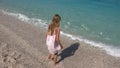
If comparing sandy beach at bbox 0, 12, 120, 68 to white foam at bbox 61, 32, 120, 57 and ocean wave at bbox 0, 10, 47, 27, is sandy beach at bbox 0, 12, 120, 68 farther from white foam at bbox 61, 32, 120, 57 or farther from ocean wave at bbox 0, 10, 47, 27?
ocean wave at bbox 0, 10, 47, 27

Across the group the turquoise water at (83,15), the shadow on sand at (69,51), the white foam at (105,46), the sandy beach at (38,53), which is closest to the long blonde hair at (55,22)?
the sandy beach at (38,53)

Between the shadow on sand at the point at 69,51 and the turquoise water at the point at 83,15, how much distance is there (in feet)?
4.95

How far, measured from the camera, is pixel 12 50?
35.2ft

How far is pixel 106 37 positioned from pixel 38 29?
3.42 metres

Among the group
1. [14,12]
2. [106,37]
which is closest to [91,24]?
[106,37]

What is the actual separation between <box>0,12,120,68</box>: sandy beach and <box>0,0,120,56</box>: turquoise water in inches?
53.8

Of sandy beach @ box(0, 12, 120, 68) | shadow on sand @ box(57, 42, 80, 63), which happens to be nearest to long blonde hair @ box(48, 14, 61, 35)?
sandy beach @ box(0, 12, 120, 68)

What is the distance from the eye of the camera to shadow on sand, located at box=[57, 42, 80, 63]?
11.2 metres

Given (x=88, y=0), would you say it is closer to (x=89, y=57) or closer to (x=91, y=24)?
(x=91, y=24)

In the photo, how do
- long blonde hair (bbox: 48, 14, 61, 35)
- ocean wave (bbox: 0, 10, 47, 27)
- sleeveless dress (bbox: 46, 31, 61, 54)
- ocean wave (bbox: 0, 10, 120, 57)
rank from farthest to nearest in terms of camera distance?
ocean wave (bbox: 0, 10, 47, 27), ocean wave (bbox: 0, 10, 120, 57), sleeveless dress (bbox: 46, 31, 61, 54), long blonde hair (bbox: 48, 14, 61, 35)

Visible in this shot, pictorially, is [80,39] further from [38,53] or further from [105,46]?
[38,53]

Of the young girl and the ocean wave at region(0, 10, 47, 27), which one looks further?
the ocean wave at region(0, 10, 47, 27)

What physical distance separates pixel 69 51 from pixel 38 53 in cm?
133

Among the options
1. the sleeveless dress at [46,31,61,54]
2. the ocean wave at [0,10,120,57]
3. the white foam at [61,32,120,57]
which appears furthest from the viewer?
the ocean wave at [0,10,120,57]
